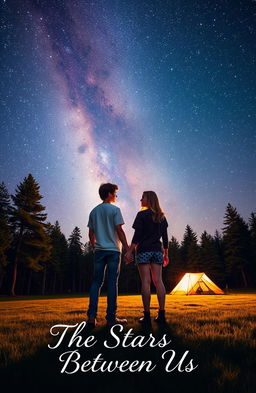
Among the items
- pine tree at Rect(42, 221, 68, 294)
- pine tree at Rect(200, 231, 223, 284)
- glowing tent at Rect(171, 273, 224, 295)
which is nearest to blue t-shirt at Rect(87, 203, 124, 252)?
glowing tent at Rect(171, 273, 224, 295)

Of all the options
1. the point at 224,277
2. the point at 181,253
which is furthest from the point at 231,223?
the point at 181,253

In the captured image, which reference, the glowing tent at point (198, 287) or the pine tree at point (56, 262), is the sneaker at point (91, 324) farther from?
the pine tree at point (56, 262)

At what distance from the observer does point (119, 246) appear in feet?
11.7

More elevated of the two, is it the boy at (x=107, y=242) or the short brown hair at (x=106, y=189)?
the short brown hair at (x=106, y=189)

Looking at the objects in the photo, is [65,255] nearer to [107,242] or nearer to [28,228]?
[28,228]

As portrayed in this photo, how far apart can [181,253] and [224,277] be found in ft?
35.3

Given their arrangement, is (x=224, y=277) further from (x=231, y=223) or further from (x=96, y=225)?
(x=96, y=225)

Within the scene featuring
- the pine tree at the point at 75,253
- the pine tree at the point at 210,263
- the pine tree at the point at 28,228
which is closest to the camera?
the pine tree at the point at 28,228

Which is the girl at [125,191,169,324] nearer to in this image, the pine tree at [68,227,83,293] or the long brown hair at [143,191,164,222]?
the long brown hair at [143,191,164,222]

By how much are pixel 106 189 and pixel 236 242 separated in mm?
41029

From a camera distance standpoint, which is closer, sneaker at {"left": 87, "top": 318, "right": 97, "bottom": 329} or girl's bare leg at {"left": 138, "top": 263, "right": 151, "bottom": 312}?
sneaker at {"left": 87, "top": 318, "right": 97, "bottom": 329}

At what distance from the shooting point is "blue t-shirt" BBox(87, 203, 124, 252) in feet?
11.5

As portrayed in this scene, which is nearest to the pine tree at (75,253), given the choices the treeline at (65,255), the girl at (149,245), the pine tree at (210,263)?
the treeline at (65,255)

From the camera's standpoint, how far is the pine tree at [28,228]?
2520cm
